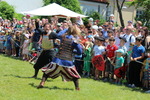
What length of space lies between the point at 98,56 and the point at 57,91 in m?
3.03

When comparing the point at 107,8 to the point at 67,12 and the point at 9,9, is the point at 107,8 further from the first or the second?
the point at 67,12

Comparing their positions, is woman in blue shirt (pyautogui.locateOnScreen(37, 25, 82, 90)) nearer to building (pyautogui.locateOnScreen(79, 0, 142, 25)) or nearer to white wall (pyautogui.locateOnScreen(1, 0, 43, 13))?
white wall (pyautogui.locateOnScreen(1, 0, 43, 13))

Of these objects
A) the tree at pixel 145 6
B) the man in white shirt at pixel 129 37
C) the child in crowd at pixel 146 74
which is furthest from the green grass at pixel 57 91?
the tree at pixel 145 6

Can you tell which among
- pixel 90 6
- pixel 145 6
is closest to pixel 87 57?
pixel 145 6

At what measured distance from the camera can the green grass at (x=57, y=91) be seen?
741 centimetres

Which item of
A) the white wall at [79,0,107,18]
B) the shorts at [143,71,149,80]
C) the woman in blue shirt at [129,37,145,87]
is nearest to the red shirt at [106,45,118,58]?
the woman in blue shirt at [129,37,145,87]

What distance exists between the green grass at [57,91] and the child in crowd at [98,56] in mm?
687

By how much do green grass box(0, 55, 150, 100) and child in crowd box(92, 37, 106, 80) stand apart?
687 mm

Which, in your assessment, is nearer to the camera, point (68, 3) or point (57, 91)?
point (57, 91)

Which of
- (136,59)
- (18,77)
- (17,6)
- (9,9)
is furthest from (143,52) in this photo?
(17,6)

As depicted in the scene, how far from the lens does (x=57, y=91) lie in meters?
8.10

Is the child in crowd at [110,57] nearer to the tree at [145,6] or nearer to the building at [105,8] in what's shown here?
the tree at [145,6]

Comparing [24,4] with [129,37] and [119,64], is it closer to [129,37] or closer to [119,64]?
[129,37]

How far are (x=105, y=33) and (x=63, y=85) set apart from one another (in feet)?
13.2
